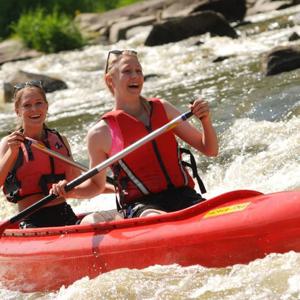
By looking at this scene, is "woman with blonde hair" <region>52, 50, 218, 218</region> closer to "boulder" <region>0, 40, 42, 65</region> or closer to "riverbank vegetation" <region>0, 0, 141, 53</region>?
"boulder" <region>0, 40, 42, 65</region>

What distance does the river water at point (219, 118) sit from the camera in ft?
13.0

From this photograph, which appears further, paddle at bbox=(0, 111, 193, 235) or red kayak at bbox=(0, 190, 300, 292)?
paddle at bbox=(0, 111, 193, 235)

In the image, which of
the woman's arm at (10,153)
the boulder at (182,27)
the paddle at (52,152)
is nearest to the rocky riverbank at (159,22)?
the boulder at (182,27)

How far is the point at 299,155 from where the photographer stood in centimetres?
646

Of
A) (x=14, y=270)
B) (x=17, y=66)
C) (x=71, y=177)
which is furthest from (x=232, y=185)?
(x=17, y=66)

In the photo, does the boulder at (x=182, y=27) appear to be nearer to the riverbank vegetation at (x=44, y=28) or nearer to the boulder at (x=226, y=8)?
the boulder at (x=226, y=8)

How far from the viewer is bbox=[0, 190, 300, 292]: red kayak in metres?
3.88

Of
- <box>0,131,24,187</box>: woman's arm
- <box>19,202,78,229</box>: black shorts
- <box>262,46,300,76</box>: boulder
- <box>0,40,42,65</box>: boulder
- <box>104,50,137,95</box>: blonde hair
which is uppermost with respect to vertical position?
<box>0,40,42,65</box>: boulder

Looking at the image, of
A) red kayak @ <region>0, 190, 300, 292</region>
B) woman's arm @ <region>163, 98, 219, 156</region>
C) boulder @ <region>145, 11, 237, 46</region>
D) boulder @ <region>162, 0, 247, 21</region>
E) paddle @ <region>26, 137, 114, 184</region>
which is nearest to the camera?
red kayak @ <region>0, 190, 300, 292</region>

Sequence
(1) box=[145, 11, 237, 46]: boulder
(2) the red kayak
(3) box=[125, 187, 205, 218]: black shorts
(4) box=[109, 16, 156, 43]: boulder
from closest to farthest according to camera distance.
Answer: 1. (2) the red kayak
2. (3) box=[125, 187, 205, 218]: black shorts
3. (1) box=[145, 11, 237, 46]: boulder
4. (4) box=[109, 16, 156, 43]: boulder

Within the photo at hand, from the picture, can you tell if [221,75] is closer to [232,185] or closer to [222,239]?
[232,185]

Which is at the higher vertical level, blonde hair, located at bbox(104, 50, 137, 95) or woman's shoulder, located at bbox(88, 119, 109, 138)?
blonde hair, located at bbox(104, 50, 137, 95)

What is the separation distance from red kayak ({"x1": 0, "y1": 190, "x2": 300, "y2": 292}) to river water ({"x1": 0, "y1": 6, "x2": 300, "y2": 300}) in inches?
2.0

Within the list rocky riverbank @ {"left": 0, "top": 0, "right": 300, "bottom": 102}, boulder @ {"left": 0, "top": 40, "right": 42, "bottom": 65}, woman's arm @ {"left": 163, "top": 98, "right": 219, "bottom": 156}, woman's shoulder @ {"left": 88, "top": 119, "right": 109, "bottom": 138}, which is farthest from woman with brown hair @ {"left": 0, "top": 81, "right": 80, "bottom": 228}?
boulder @ {"left": 0, "top": 40, "right": 42, "bottom": 65}
